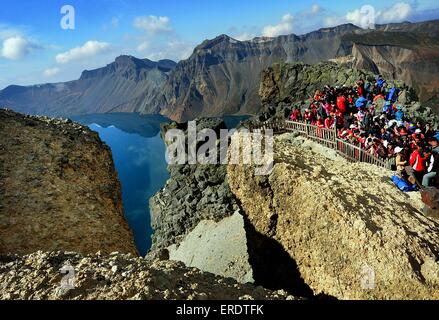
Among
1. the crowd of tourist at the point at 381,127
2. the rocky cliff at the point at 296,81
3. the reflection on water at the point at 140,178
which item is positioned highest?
the rocky cliff at the point at 296,81

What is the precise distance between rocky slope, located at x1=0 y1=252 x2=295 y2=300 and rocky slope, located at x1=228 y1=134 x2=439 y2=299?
3.02m

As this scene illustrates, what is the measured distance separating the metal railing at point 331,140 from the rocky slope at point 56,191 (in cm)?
1270

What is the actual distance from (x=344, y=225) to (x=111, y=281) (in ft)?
23.3

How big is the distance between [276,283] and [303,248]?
2766 millimetres

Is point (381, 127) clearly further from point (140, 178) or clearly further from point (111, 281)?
point (140, 178)

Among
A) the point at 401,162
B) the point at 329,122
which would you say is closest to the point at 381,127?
the point at 329,122

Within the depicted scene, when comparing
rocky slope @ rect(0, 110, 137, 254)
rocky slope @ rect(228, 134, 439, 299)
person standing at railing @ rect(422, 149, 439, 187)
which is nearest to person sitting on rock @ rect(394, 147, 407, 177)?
rocky slope @ rect(228, 134, 439, 299)

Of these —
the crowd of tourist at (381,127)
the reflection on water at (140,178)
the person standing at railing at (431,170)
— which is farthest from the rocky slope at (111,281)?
the reflection on water at (140,178)

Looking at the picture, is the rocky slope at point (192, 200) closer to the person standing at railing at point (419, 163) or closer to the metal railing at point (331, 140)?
the metal railing at point (331, 140)

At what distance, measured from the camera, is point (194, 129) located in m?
43.9

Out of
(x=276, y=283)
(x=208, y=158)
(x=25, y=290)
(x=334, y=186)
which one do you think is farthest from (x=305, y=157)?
(x=208, y=158)

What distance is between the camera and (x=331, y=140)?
79.8ft

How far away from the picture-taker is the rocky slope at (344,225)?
10461 millimetres
